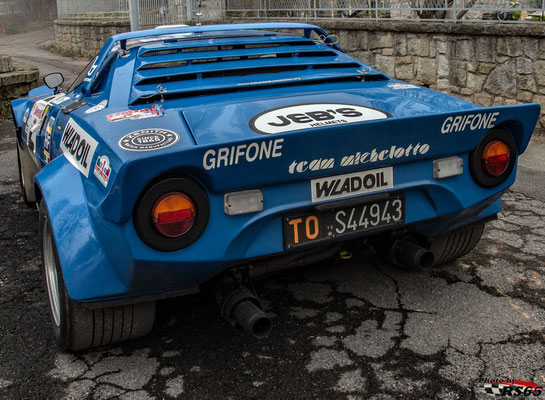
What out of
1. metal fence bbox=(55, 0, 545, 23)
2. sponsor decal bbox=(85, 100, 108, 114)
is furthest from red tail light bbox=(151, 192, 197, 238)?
metal fence bbox=(55, 0, 545, 23)

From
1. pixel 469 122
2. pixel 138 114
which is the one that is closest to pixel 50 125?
pixel 138 114

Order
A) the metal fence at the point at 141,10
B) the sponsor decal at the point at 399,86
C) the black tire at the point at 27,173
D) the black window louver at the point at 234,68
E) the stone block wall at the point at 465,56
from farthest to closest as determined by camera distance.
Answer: the metal fence at the point at 141,10, the stone block wall at the point at 465,56, the black tire at the point at 27,173, the sponsor decal at the point at 399,86, the black window louver at the point at 234,68

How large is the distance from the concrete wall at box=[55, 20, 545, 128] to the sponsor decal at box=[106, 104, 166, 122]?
5.04 metres

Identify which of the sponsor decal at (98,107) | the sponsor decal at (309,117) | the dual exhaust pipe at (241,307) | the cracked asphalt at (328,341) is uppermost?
the sponsor decal at (98,107)

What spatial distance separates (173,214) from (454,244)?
5.67 ft

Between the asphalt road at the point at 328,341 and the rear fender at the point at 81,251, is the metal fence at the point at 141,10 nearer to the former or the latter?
the asphalt road at the point at 328,341

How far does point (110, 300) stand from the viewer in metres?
2.33

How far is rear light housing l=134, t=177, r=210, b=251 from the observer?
7.02 ft

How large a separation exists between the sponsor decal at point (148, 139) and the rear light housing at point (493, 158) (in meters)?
1.35

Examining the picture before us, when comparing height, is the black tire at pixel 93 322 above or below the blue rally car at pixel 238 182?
below

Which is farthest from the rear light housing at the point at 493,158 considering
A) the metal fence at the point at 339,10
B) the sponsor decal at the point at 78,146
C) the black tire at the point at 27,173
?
the metal fence at the point at 339,10

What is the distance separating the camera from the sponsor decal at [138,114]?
2539 mm

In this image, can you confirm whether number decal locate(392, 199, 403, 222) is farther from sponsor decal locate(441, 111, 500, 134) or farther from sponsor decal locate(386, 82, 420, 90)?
sponsor decal locate(386, 82, 420, 90)

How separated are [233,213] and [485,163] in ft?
4.01
